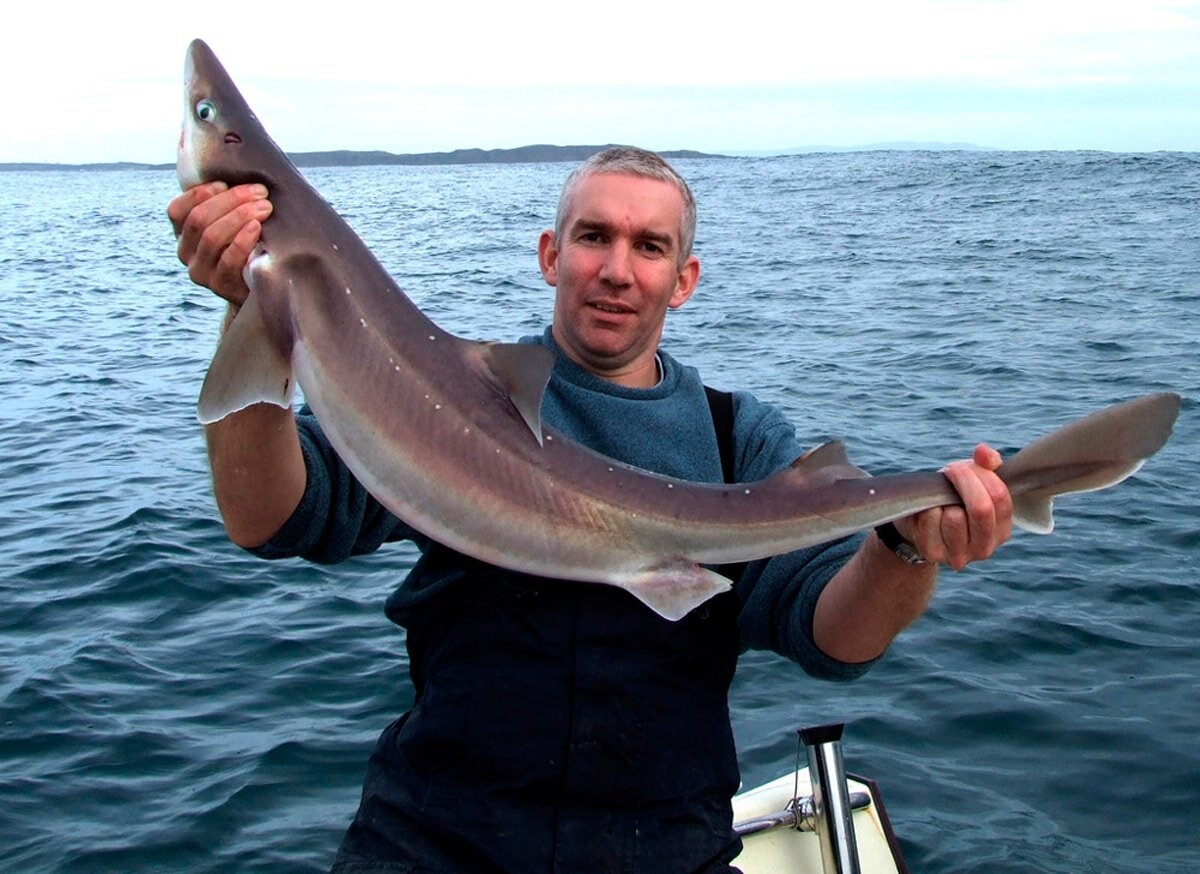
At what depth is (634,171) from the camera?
3812 millimetres

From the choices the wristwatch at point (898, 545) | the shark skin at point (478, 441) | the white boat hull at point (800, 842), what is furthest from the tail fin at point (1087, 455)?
the white boat hull at point (800, 842)

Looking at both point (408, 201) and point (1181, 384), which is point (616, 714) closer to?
point (1181, 384)

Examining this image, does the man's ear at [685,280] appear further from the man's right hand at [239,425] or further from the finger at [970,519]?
the man's right hand at [239,425]

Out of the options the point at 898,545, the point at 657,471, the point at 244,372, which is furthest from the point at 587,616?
the point at 244,372

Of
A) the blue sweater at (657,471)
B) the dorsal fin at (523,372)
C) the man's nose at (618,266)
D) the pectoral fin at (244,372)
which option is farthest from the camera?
the man's nose at (618,266)

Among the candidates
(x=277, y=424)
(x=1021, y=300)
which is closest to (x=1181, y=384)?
(x=1021, y=300)

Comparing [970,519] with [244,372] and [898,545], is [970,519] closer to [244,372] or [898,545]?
[898,545]

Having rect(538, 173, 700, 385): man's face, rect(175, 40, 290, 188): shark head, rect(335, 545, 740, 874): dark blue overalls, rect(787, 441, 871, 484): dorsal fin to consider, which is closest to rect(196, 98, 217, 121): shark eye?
rect(175, 40, 290, 188): shark head

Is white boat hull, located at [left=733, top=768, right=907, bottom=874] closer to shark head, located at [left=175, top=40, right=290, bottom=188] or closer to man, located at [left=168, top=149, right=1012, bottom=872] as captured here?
man, located at [left=168, top=149, right=1012, bottom=872]

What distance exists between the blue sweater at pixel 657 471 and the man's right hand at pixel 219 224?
27.7 inches

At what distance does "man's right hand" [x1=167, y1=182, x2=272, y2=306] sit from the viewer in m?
2.95

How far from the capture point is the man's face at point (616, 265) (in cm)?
377

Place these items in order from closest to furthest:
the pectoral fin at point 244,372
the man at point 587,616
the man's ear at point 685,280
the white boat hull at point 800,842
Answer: the pectoral fin at point 244,372
the man at point 587,616
the man's ear at point 685,280
the white boat hull at point 800,842

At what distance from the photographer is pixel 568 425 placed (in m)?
3.77
